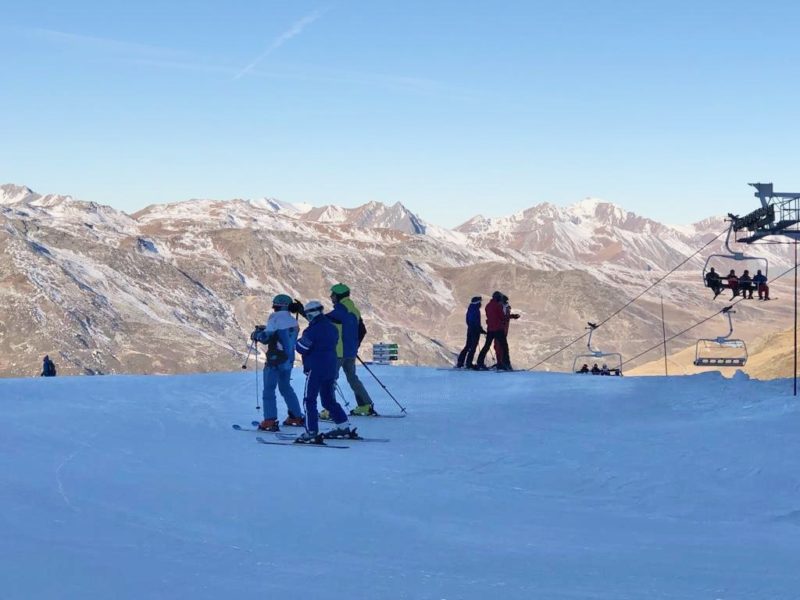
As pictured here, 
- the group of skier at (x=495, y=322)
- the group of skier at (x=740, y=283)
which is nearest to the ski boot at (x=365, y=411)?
the group of skier at (x=495, y=322)

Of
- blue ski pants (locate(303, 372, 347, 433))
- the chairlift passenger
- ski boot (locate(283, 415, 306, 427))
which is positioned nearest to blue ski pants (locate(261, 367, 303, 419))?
ski boot (locate(283, 415, 306, 427))

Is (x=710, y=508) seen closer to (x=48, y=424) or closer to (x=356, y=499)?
(x=356, y=499)

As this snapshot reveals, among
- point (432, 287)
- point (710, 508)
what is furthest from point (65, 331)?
point (710, 508)

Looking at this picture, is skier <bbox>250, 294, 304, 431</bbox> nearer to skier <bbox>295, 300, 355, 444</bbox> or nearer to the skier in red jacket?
skier <bbox>295, 300, 355, 444</bbox>

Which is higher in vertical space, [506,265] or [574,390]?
[506,265]

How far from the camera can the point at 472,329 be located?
78.0 feet

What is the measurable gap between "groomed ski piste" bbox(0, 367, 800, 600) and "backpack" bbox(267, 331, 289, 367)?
113 cm

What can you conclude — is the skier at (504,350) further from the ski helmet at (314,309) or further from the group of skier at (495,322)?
the ski helmet at (314,309)

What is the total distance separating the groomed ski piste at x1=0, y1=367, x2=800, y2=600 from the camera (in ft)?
21.4

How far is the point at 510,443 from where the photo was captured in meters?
13.5

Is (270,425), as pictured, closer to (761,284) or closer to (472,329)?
(472,329)

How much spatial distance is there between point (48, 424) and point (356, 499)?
5579 mm

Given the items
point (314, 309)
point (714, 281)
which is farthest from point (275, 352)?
point (714, 281)

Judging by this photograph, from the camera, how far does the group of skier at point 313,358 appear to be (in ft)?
42.3
